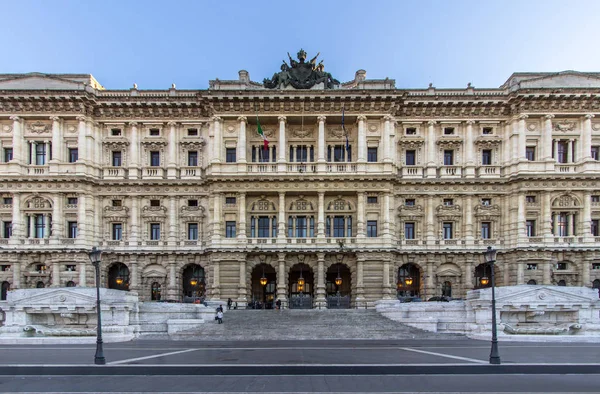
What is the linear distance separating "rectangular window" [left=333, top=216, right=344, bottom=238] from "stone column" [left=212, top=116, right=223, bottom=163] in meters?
12.2

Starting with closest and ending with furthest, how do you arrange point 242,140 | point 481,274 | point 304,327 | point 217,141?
point 304,327 < point 217,141 < point 242,140 < point 481,274

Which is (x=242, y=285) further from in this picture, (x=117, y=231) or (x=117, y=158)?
(x=117, y=158)

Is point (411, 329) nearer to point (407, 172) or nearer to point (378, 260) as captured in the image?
point (378, 260)

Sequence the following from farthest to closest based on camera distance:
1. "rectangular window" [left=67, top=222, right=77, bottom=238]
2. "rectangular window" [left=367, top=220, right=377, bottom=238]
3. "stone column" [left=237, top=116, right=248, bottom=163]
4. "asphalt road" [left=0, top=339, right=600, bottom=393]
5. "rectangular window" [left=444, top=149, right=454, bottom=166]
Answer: "rectangular window" [left=444, top=149, right=454, bottom=166] → "rectangular window" [left=67, top=222, right=77, bottom=238] → "rectangular window" [left=367, top=220, right=377, bottom=238] → "stone column" [left=237, top=116, right=248, bottom=163] → "asphalt road" [left=0, top=339, right=600, bottom=393]

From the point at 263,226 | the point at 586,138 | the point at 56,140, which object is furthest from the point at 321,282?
the point at 586,138

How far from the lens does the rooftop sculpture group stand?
44500mm

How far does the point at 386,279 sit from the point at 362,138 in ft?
43.0

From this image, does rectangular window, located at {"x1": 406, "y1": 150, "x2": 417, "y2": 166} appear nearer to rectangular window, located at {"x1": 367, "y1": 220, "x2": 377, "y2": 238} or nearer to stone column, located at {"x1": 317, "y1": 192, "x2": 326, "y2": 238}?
rectangular window, located at {"x1": 367, "y1": 220, "x2": 377, "y2": 238}

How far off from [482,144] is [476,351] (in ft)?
90.3

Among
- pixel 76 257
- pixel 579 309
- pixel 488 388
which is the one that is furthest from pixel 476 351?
pixel 76 257

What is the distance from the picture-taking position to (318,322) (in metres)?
32.8

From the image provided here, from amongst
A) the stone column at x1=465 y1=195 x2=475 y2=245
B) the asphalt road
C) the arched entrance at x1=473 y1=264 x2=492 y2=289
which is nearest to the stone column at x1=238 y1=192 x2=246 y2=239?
the asphalt road

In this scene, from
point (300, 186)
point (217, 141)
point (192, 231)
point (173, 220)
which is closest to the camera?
point (300, 186)

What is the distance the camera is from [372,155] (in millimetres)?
44750
